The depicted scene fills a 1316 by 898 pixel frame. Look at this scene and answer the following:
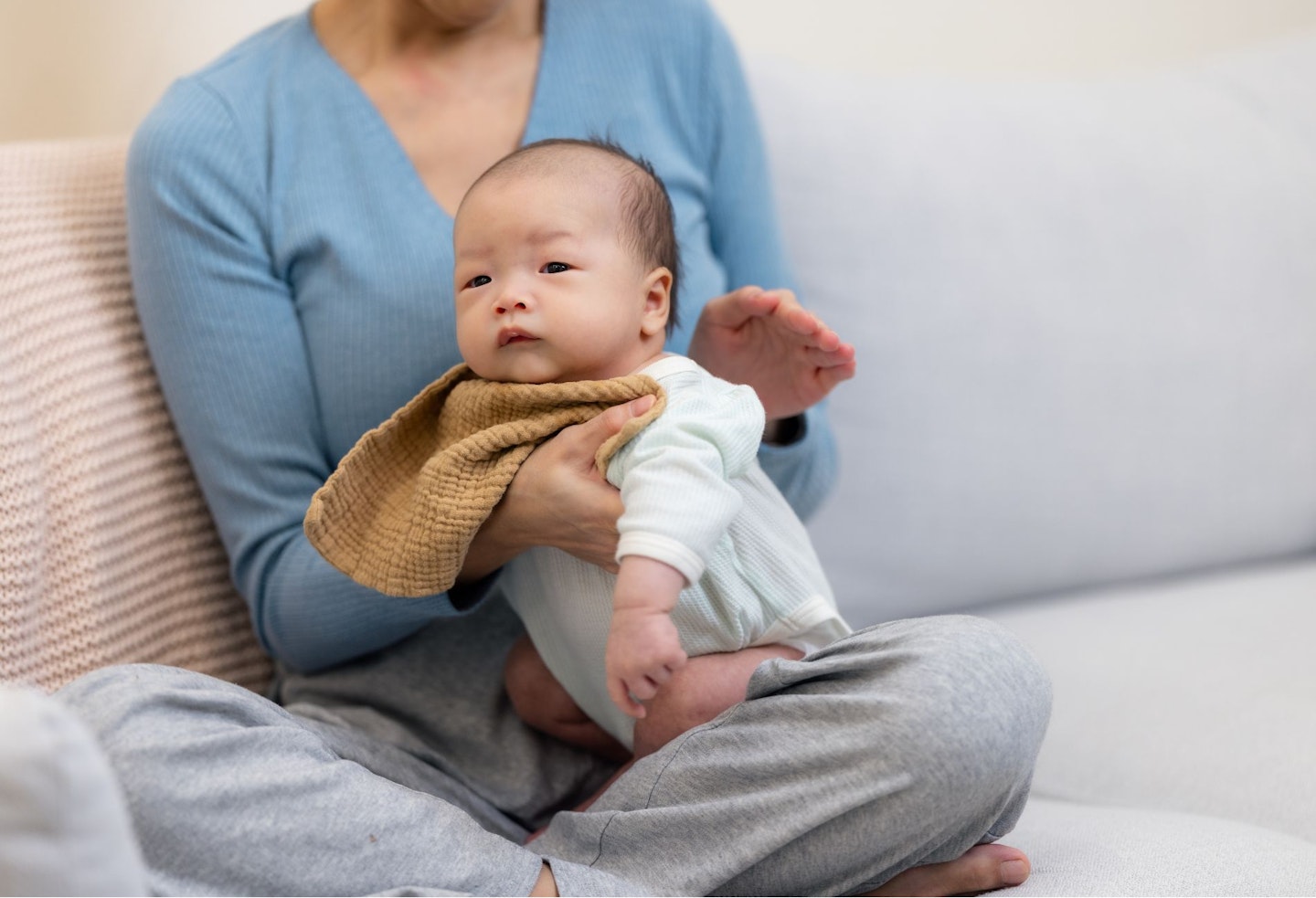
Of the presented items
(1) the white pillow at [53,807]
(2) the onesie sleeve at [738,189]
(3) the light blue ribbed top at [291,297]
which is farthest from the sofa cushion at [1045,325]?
(1) the white pillow at [53,807]

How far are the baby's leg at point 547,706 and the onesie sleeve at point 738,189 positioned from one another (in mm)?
313

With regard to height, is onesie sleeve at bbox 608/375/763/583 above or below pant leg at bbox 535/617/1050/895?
above

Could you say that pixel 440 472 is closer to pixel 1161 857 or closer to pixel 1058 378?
pixel 1161 857

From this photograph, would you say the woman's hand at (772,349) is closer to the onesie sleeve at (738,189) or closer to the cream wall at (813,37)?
the onesie sleeve at (738,189)

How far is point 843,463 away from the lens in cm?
139

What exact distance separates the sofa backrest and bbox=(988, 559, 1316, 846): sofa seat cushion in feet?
2.68

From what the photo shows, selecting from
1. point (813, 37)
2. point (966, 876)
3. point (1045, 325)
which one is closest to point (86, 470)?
point (966, 876)

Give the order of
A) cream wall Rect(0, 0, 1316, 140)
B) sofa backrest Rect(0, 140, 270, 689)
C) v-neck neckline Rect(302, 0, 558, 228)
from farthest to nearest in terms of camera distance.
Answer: cream wall Rect(0, 0, 1316, 140), v-neck neckline Rect(302, 0, 558, 228), sofa backrest Rect(0, 140, 270, 689)

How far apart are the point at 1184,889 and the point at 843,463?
65 cm

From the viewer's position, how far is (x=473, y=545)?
3.22ft

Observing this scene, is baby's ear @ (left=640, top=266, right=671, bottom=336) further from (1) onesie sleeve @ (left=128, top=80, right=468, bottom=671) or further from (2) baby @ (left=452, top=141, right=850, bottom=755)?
(1) onesie sleeve @ (left=128, top=80, right=468, bottom=671)

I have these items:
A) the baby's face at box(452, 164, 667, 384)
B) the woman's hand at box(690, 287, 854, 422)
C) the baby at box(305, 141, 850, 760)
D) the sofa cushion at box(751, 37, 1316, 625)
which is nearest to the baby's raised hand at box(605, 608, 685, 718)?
the baby at box(305, 141, 850, 760)

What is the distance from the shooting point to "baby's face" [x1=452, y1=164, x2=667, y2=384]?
89 centimetres

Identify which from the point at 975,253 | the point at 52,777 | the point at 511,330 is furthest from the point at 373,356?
the point at 975,253
